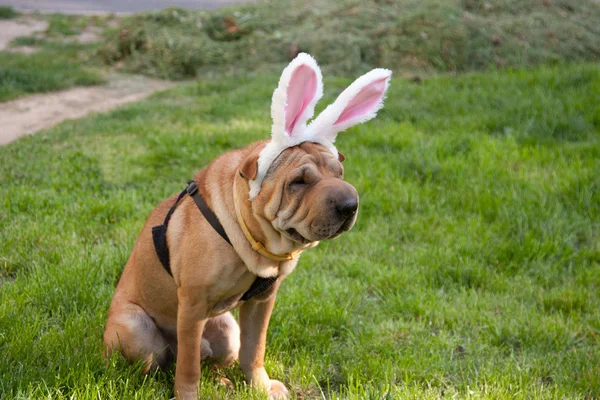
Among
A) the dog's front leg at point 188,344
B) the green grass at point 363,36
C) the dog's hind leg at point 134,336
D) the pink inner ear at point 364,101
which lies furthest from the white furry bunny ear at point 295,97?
the green grass at point 363,36

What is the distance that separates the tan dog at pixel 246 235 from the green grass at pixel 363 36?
22.3ft

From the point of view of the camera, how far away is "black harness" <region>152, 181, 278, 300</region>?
283 cm

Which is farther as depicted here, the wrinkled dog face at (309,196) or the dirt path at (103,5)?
the dirt path at (103,5)

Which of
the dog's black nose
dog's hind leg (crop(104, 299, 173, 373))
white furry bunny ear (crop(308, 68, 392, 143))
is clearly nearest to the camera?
the dog's black nose

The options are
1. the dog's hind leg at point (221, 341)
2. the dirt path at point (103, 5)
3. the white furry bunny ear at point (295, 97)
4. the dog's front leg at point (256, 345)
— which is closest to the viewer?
the white furry bunny ear at point (295, 97)

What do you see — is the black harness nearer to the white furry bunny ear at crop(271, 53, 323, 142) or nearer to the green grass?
the white furry bunny ear at crop(271, 53, 323, 142)

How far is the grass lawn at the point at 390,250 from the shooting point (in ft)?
10.7

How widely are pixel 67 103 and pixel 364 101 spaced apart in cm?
699

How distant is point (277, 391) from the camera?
3188mm

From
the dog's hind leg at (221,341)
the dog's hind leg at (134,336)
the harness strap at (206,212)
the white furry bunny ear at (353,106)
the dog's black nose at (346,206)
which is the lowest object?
the dog's hind leg at (221,341)

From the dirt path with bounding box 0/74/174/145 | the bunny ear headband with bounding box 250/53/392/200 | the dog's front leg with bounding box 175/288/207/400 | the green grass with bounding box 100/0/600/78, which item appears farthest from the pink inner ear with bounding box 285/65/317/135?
the green grass with bounding box 100/0/600/78

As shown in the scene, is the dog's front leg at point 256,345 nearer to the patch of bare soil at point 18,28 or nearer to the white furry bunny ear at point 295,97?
the white furry bunny ear at point 295,97

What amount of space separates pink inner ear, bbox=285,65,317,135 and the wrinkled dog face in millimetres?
134

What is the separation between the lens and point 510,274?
450 cm
